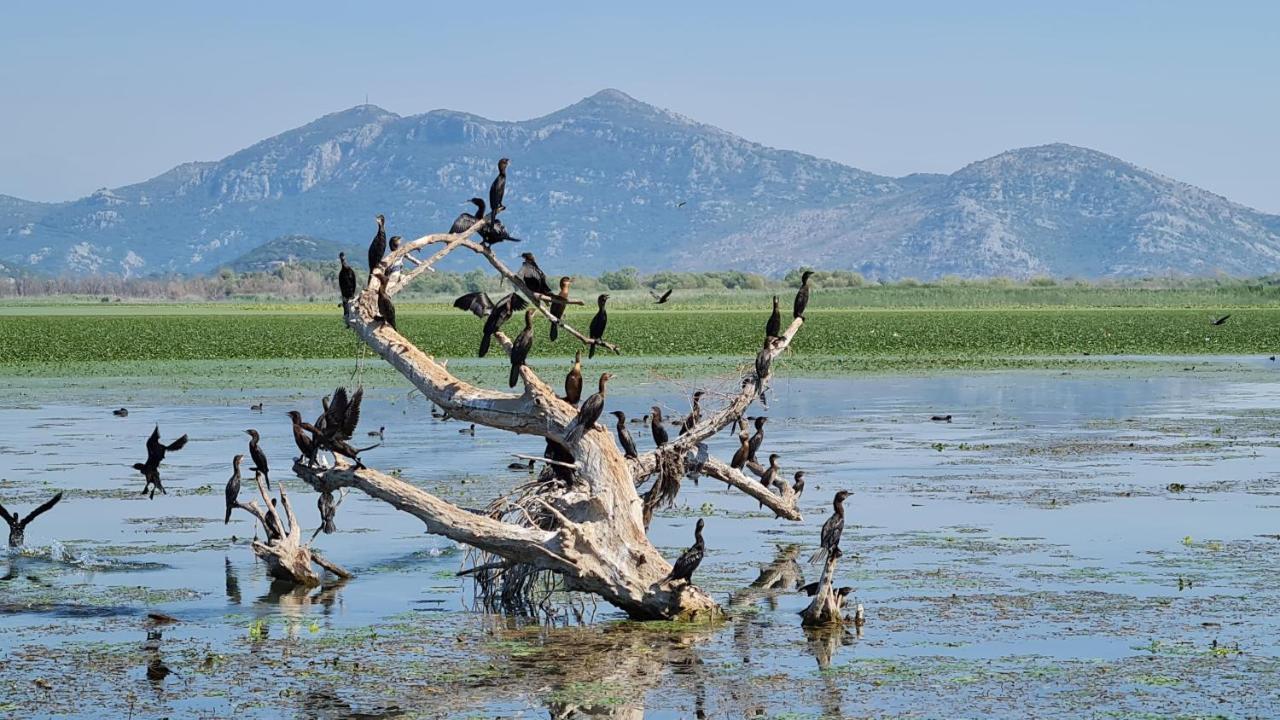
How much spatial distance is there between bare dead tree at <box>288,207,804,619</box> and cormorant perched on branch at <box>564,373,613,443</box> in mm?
34

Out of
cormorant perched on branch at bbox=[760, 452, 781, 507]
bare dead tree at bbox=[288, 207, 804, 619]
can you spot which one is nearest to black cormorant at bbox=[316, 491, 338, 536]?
bare dead tree at bbox=[288, 207, 804, 619]

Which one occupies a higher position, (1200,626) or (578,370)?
(578,370)

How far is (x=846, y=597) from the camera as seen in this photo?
45.0 feet

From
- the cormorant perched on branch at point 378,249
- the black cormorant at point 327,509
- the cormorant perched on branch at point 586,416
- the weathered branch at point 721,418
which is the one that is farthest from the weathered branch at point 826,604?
the cormorant perched on branch at point 378,249

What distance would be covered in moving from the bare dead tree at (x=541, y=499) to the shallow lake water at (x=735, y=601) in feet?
1.22

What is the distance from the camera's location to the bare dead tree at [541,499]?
13414 mm

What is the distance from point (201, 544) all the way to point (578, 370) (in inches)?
225

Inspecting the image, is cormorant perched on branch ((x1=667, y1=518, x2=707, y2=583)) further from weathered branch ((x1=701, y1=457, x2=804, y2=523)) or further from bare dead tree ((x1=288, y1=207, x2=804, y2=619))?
weathered branch ((x1=701, y1=457, x2=804, y2=523))

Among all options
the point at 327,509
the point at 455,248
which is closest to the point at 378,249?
the point at 455,248

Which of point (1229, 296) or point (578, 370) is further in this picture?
point (1229, 296)

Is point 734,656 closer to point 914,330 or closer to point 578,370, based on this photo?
point 578,370

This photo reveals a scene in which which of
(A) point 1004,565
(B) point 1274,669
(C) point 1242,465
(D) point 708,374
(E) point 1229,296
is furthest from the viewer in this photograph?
(E) point 1229,296

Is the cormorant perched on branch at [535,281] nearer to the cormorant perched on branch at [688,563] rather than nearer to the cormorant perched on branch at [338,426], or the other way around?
the cormorant perched on branch at [338,426]

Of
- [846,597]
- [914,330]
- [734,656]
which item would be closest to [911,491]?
[846,597]
